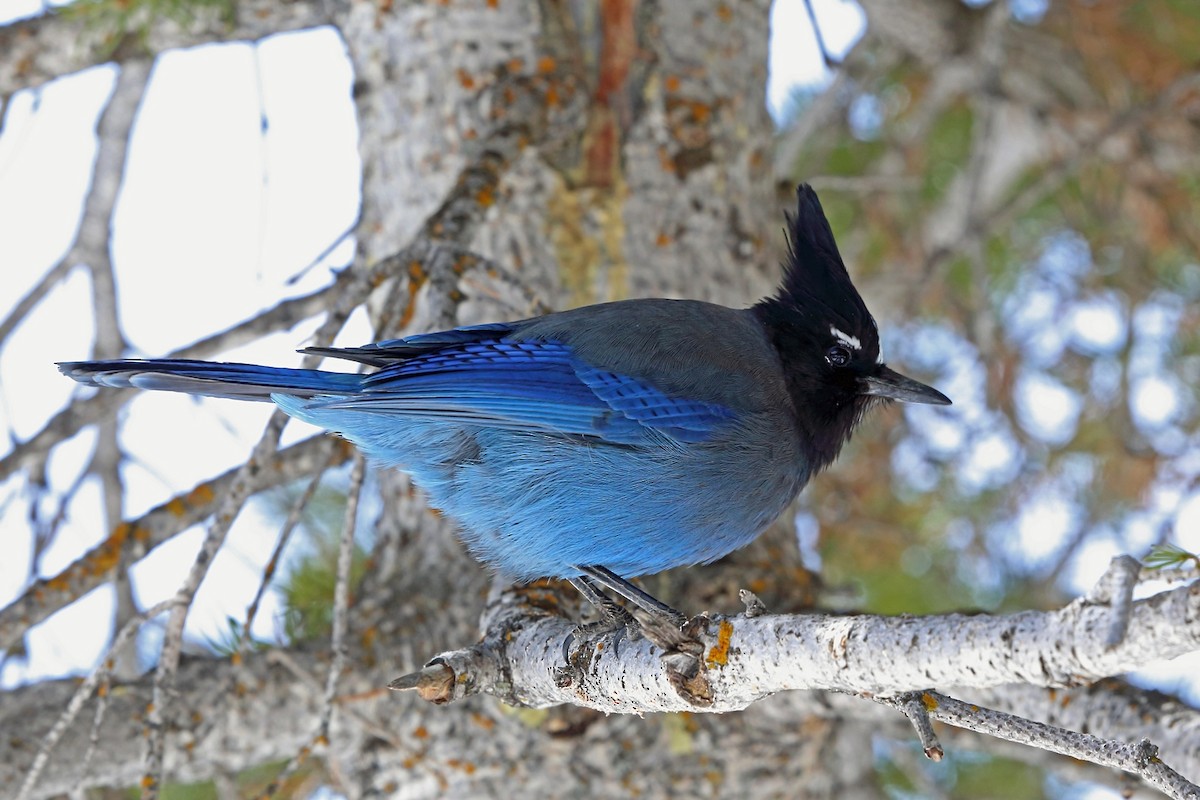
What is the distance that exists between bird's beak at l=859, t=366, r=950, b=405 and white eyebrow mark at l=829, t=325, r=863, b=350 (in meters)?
0.08

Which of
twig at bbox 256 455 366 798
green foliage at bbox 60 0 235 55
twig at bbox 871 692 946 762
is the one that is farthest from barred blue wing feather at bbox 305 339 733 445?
green foliage at bbox 60 0 235 55

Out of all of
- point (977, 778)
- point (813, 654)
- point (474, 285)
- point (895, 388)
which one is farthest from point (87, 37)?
point (977, 778)

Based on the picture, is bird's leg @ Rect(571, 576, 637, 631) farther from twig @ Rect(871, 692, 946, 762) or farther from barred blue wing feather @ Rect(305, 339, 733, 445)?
twig @ Rect(871, 692, 946, 762)

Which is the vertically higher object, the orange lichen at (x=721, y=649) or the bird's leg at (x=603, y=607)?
the bird's leg at (x=603, y=607)

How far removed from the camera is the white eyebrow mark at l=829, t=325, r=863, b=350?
109 inches

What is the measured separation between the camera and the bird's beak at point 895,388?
2.73 m

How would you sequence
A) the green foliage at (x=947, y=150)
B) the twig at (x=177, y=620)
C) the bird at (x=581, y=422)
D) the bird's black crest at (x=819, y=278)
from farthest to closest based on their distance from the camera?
the green foliage at (x=947, y=150), the bird's black crest at (x=819, y=278), the bird at (x=581, y=422), the twig at (x=177, y=620)

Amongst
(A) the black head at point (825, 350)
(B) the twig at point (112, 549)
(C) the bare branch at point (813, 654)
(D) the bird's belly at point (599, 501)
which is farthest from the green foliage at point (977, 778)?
(B) the twig at point (112, 549)

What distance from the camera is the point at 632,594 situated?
7.48 feet

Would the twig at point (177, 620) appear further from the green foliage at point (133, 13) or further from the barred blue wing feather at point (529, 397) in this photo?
the green foliage at point (133, 13)

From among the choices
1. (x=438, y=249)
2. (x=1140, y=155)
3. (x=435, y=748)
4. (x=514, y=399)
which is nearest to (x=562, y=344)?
(x=514, y=399)

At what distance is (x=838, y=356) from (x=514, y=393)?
0.76 metres

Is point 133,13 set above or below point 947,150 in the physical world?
below

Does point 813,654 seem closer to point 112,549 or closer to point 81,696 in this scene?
point 81,696
